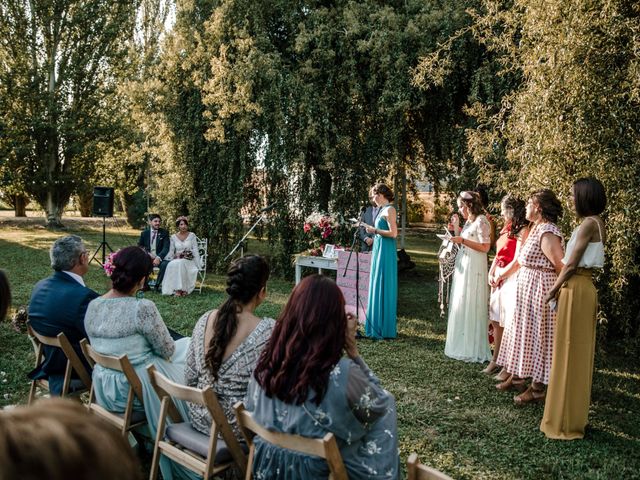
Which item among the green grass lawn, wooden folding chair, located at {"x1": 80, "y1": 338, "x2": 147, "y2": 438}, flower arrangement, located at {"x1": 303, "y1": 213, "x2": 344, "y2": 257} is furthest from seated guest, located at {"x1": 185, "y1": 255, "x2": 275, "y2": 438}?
flower arrangement, located at {"x1": 303, "y1": 213, "x2": 344, "y2": 257}

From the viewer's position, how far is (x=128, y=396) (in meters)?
3.38

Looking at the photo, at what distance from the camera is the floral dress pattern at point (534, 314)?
4.85 meters

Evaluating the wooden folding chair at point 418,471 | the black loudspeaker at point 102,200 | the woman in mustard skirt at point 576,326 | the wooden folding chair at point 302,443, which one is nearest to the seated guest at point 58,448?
the wooden folding chair at point 418,471

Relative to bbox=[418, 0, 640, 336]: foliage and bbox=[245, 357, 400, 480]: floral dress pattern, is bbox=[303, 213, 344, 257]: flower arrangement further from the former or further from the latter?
bbox=[245, 357, 400, 480]: floral dress pattern

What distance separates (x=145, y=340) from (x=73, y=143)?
2110 cm

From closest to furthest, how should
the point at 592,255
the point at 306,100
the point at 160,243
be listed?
the point at 592,255 → the point at 160,243 → the point at 306,100

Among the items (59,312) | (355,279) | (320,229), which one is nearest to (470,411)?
(59,312)

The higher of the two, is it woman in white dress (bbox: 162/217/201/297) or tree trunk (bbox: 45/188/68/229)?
tree trunk (bbox: 45/188/68/229)

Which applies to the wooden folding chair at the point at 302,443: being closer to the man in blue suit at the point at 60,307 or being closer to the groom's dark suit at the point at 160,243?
the man in blue suit at the point at 60,307

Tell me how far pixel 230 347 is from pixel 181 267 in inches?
304

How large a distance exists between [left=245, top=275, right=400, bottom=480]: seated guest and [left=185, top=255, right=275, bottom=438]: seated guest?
1.52 ft

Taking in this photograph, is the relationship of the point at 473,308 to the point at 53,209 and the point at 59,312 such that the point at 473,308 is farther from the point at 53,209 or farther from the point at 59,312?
the point at 53,209

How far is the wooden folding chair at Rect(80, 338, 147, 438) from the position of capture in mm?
3184

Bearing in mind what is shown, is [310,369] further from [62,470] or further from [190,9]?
[190,9]
